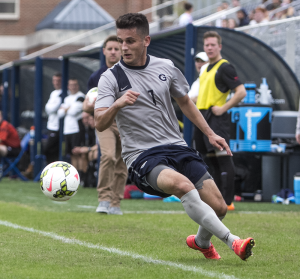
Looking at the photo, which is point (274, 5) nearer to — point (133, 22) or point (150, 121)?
point (133, 22)

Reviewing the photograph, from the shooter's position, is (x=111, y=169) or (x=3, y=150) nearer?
(x=111, y=169)

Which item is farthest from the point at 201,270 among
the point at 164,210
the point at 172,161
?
the point at 164,210

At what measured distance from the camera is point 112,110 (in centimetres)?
454

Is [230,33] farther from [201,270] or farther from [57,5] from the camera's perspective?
[57,5]

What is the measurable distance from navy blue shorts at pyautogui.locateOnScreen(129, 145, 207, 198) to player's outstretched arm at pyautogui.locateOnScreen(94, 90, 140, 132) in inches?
15.9

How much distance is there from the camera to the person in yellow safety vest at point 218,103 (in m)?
8.55

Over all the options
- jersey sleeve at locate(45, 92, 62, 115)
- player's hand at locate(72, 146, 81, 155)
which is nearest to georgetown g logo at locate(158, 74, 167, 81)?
player's hand at locate(72, 146, 81, 155)

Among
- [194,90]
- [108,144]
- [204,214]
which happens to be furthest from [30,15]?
[204,214]

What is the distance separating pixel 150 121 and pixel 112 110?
48 cm

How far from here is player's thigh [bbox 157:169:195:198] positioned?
14.7 ft

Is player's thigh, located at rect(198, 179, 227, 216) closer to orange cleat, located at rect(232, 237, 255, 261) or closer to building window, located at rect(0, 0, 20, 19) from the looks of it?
orange cleat, located at rect(232, 237, 255, 261)

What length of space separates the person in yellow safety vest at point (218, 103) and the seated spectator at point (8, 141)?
763cm

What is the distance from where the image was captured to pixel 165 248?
5.46 m

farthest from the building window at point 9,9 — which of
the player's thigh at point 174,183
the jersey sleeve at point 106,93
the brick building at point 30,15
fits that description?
the player's thigh at point 174,183
